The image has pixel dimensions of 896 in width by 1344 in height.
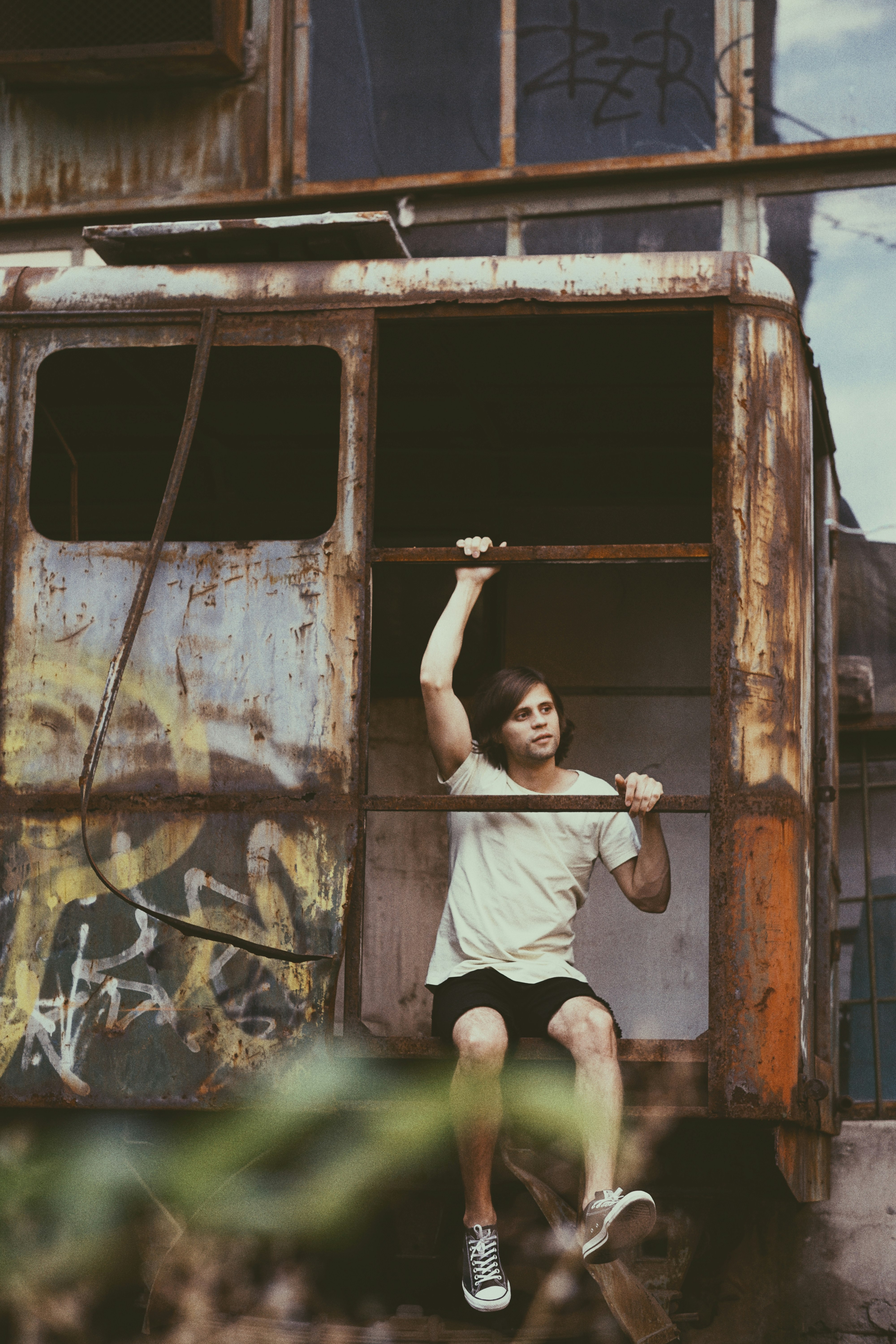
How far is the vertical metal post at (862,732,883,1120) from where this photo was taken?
6.07m

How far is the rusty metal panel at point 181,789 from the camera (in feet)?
13.8

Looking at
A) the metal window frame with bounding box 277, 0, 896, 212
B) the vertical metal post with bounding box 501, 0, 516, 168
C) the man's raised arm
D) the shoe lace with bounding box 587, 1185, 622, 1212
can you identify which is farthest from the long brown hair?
the vertical metal post with bounding box 501, 0, 516, 168

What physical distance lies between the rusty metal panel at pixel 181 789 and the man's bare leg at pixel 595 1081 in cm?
65

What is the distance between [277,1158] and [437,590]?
8.33ft

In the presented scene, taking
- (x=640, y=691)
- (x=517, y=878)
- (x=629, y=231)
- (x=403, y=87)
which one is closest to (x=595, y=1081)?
(x=517, y=878)

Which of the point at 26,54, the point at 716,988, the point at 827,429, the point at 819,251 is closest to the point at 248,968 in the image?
the point at 716,988

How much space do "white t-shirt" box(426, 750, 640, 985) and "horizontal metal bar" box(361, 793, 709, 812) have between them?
0.09 metres

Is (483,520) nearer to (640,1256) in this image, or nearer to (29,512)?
(29,512)

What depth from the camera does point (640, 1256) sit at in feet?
14.8

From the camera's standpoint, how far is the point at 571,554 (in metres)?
Result: 4.25

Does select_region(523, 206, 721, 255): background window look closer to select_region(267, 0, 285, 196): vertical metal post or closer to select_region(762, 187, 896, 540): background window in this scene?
select_region(762, 187, 896, 540): background window

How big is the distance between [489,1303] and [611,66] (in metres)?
5.05

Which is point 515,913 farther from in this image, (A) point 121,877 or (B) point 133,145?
(B) point 133,145

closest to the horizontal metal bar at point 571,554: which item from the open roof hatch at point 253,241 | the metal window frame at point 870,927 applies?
the open roof hatch at point 253,241
